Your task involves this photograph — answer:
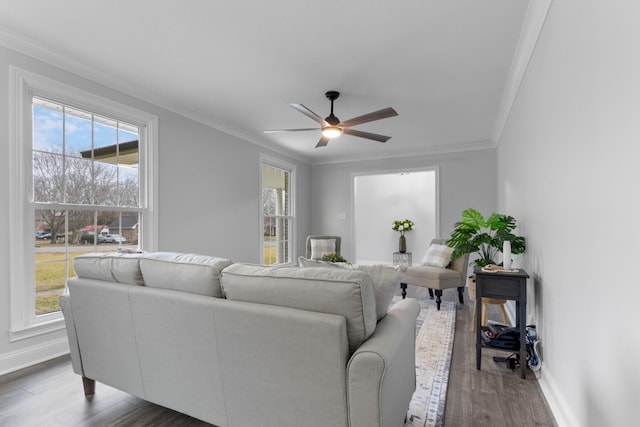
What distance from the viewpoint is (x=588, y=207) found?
1.44m

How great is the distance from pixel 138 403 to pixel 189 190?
101 inches

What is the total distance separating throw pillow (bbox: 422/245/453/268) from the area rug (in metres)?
0.58

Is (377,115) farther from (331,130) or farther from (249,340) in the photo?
(249,340)

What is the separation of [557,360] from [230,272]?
2034 millimetres

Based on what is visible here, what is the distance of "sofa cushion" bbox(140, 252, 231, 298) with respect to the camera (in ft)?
5.26

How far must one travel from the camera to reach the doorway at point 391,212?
7902 mm

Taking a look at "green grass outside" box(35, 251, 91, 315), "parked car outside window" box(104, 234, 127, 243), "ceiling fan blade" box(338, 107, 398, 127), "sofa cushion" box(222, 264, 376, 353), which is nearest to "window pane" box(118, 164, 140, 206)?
"parked car outside window" box(104, 234, 127, 243)

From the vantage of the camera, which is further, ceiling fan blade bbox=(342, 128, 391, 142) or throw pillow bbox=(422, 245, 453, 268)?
throw pillow bbox=(422, 245, 453, 268)

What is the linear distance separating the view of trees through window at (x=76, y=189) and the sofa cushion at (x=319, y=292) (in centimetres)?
228

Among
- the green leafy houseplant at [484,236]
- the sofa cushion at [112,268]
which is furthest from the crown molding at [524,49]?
the sofa cushion at [112,268]

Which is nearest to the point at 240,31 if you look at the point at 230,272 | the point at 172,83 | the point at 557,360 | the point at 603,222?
the point at 172,83

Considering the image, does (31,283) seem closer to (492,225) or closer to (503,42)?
(492,225)

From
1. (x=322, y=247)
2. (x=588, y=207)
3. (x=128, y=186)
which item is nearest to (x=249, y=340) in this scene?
(x=588, y=207)

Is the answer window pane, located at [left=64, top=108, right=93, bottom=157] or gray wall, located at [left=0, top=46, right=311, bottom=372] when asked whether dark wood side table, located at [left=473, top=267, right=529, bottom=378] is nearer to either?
gray wall, located at [left=0, top=46, right=311, bottom=372]
